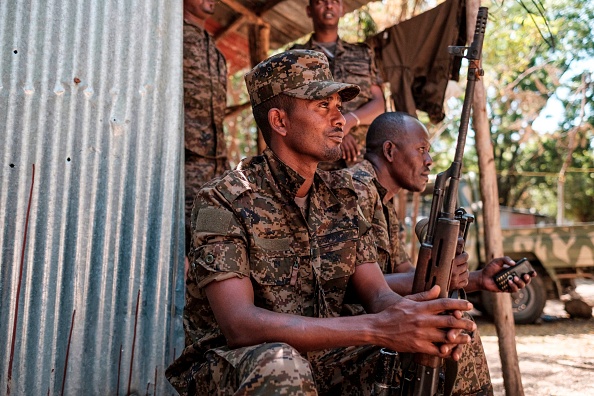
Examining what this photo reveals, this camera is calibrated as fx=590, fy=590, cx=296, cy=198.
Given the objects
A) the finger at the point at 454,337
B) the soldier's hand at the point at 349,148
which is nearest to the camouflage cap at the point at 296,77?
the finger at the point at 454,337

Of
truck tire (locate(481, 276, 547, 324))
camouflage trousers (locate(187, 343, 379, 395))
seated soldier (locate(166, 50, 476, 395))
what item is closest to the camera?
camouflage trousers (locate(187, 343, 379, 395))

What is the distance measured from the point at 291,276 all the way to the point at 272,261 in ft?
0.35

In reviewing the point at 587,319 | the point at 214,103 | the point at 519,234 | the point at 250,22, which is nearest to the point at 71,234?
the point at 214,103

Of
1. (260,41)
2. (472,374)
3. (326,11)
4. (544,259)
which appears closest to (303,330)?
(472,374)

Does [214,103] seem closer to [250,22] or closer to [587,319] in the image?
[250,22]

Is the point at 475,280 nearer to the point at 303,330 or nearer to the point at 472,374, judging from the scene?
the point at 472,374

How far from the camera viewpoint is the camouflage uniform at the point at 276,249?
6.54 ft

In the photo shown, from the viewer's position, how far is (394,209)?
3.43 metres

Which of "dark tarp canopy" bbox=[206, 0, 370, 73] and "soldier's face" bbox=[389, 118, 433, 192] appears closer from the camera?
"soldier's face" bbox=[389, 118, 433, 192]

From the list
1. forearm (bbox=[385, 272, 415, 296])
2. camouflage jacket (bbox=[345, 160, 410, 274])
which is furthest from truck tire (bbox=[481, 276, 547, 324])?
forearm (bbox=[385, 272, 415, 296])

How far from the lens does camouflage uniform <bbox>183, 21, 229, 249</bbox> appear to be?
371 centimetres

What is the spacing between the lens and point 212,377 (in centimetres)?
193

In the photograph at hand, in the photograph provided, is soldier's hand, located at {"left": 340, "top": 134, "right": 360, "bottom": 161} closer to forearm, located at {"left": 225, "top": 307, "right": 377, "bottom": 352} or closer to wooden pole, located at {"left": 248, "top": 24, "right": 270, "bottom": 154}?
wooden pole, located at {"left": 248, "top": 24, "right": 270, "bottom": 154}

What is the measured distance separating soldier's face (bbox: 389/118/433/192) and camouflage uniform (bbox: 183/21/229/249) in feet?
3.78
